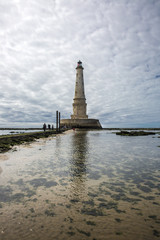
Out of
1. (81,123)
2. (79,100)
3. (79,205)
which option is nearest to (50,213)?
(79,205)

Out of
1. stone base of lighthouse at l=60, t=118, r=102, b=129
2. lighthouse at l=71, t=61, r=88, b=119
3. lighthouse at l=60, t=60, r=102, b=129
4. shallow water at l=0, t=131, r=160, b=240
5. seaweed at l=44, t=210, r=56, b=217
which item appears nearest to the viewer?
shallow water at l=0, t=131, r=160, b=240

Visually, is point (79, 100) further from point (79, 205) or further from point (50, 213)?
point (50, 213)

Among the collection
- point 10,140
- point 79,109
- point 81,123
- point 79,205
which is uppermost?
point 79,109

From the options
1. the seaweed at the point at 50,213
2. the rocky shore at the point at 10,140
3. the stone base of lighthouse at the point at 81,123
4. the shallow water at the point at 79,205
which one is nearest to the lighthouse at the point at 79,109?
the stone base of lighthouse at the point at 81,123

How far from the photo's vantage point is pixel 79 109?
68250mm

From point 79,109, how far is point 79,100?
3.87 metres

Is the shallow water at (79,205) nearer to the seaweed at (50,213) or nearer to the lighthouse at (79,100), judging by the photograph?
the seaweed at (50,213)

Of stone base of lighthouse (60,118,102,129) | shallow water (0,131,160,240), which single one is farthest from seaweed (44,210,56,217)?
stone base of lighthouse (60,118,102,129)

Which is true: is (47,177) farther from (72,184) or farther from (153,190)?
(153,190)

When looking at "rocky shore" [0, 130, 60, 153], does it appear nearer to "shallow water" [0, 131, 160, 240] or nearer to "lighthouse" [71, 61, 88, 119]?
"shallow water" [0, 131, 160, 240]

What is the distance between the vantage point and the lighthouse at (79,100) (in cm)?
6806

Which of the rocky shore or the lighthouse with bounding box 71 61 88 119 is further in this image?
the lighthouse with bounding box 71 61 88 119

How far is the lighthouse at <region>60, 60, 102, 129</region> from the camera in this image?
219 ft

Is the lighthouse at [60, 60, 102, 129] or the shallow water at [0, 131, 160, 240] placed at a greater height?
the lighthouse at [60, 60, 102, 129]
